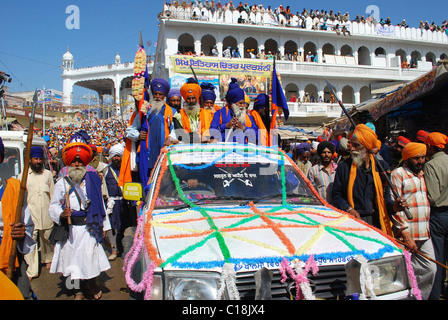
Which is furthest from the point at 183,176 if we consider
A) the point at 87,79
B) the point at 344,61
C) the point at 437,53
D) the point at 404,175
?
the point at 87,79

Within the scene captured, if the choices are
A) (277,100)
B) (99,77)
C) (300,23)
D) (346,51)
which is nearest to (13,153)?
(277,100)

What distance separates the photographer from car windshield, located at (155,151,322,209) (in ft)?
10.4

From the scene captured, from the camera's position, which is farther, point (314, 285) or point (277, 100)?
point (277, 100)

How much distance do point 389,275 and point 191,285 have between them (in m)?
1.38

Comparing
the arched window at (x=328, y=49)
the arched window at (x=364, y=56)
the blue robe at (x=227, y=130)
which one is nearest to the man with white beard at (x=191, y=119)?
the blue robe at (x=227, y=130)

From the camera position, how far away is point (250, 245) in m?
2.25

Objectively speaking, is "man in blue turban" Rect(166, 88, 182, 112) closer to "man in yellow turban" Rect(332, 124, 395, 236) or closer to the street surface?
the street surface

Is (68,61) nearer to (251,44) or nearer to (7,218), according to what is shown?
(251,44)

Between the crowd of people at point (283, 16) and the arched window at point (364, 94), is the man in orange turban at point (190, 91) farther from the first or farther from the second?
the arched window at point (364, 94)

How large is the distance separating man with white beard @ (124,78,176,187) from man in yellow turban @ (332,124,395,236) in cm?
258

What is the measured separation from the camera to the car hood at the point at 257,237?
2.12 meters

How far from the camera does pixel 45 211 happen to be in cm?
547
